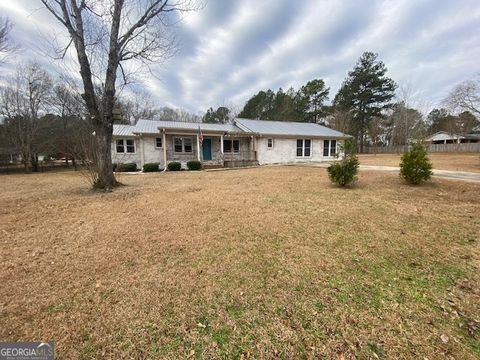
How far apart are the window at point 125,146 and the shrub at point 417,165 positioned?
→ 18319 millimetres

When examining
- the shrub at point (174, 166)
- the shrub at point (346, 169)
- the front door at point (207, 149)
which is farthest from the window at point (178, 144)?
the shrub at point (346, 169)

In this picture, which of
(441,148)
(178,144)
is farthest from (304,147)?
(441,148)

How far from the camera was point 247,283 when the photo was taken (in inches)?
105

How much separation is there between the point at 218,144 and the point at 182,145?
118 inches

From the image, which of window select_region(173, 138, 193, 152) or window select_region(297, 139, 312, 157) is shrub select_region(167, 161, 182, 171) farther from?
window select_region(297, 139, 312, 157)

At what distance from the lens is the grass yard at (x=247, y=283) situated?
74.4 inches

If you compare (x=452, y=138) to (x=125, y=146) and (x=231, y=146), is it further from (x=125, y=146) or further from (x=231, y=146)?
(x=125, y=146)

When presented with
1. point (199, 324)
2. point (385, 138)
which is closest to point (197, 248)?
point (199, 324)

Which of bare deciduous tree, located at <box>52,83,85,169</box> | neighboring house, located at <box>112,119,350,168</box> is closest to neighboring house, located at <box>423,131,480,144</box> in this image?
neighboring house, located at <box>112,119,350,168</box>

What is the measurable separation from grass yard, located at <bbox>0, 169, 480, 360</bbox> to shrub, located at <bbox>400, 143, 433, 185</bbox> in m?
2.69

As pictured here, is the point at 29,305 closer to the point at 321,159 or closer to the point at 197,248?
the point at 197,248

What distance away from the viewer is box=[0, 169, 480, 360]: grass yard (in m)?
1.89

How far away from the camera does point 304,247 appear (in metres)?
3.56

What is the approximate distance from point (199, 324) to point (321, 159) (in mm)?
21880
